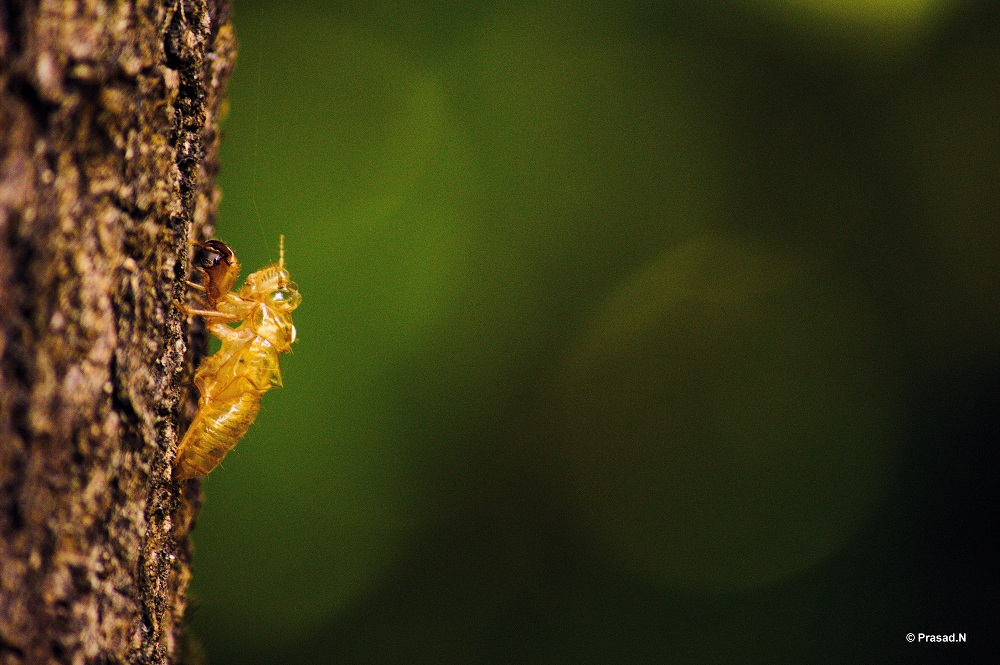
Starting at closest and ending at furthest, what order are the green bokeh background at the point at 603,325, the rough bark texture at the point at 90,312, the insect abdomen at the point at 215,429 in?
1. the rough bark texture at the point at 90,312
2. the insect abdomen at the point at 215,429
3. the green bokeh background at the point at 603,325

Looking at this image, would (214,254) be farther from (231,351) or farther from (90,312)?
(90,312)

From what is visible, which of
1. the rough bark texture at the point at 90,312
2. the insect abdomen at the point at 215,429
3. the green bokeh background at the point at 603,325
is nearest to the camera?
the rough bark texture at the point at 90,312

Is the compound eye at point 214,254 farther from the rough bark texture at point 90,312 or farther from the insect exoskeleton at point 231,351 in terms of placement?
the rough bark texture at point 90,312

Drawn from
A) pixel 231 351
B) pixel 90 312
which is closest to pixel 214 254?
pixel 231 351

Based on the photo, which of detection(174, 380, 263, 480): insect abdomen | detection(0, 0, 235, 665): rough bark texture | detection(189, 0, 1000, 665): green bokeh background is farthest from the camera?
detection(189, 0, 1000, 665): green bokeh background

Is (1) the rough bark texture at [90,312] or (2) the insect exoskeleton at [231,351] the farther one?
(2) the insect exoskeleton at [231,351]

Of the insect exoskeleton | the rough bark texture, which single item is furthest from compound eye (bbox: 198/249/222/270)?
the rough bark texture

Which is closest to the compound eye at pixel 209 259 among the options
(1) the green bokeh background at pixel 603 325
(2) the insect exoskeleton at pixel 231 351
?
(2) the insect exoskeleton at pixel 231 351

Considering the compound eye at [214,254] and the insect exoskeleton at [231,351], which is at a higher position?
the compound eye at [214,254]

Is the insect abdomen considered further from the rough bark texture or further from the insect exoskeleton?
the rough bark texture
